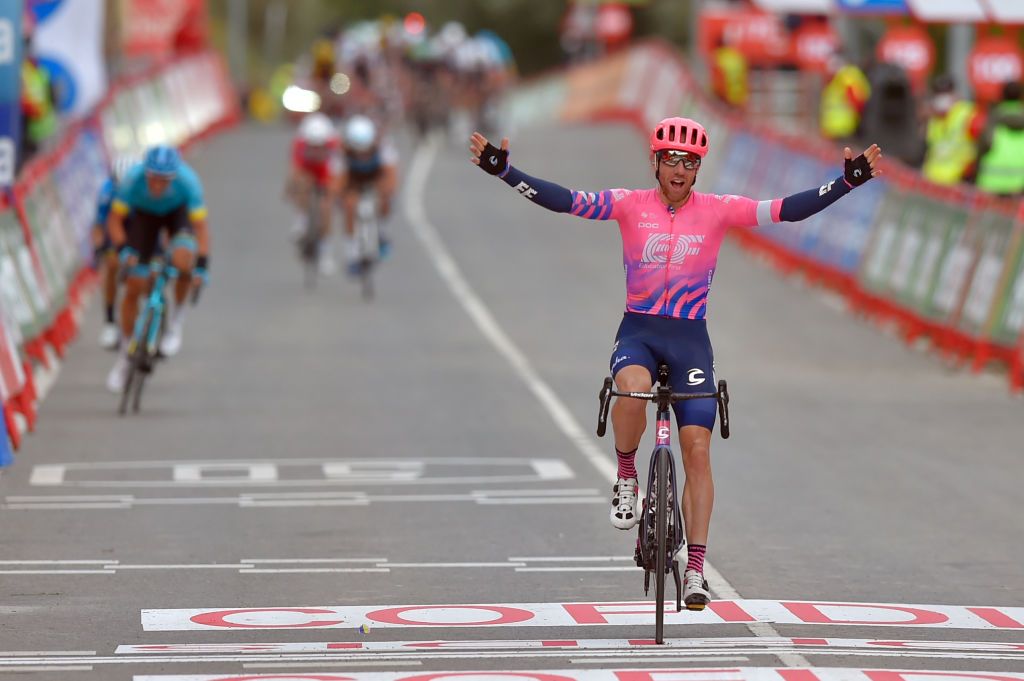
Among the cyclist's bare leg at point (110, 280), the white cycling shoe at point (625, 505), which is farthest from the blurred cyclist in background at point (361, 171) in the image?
the white cycling shoe at point (625, 505)

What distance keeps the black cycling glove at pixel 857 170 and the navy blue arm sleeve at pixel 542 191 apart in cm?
122

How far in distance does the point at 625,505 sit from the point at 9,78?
372 inches

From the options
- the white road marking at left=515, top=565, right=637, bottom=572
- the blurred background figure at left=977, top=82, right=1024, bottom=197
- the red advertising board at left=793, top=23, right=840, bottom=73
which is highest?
the red advertising board at left=793, top=23, right=840, bottom=73

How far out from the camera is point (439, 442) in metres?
16.8

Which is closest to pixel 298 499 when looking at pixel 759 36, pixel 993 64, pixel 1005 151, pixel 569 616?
pixel 569 616

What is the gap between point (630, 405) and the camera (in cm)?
1030

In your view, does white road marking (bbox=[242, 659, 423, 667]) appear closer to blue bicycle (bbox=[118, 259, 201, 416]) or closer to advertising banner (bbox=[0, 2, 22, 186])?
blue bicycle (bbox=[118, 259, 201, 416])

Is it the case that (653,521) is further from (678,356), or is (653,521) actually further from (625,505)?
(678,356)

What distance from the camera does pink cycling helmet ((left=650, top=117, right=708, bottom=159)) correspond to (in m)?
10.3

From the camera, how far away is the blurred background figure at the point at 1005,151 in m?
23.8

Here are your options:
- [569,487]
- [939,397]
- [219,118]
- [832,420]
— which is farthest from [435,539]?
[219,118]

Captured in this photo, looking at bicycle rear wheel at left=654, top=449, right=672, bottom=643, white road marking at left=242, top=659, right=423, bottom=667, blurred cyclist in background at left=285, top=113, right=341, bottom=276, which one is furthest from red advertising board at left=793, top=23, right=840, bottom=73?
white road marking at left=242, top=659, right=423, bottom=667

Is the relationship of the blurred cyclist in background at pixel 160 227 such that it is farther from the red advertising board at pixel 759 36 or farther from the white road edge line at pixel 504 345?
the red advertising board at pixel 759 36

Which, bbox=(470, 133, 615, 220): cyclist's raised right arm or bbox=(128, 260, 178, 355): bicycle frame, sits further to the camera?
bbox=(128, 260, 178, 355): bicycle frame
